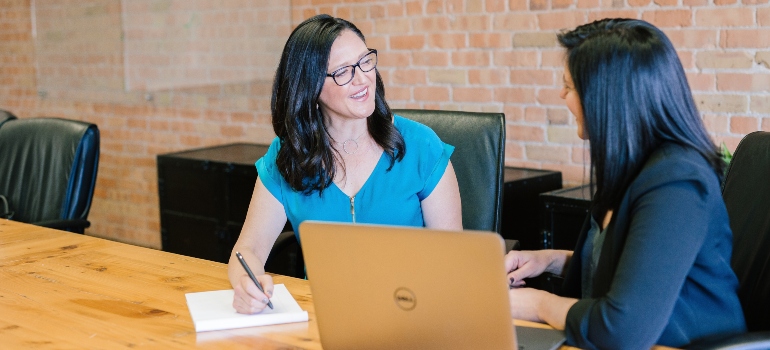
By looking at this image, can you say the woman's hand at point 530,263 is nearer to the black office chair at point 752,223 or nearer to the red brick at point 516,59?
the black office chair at point 752,223

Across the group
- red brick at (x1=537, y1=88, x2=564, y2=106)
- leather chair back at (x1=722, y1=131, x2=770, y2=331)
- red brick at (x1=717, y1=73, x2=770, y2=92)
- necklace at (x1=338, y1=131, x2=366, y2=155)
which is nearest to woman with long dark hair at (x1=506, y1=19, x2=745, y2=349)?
leather chair back at (x1=722, y1=131, x2=770, y2=331)

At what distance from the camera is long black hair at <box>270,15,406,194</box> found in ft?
6.66

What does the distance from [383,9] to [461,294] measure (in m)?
2.54

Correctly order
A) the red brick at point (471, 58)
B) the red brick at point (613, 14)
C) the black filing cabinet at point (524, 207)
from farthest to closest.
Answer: the red brick at point (471, 58) → the black filing cabinet at point (524, 207) → the red brick at point (613, 14)

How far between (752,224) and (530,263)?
1.45ft

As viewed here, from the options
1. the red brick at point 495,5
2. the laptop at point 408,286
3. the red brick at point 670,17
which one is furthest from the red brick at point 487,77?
the laptop at point 408,286

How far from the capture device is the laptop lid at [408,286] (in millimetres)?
1174

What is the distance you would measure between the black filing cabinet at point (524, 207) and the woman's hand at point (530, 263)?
1.19 metres

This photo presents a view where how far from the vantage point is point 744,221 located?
175 centimetres

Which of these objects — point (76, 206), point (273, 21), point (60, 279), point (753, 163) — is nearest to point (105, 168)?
point (273, 21)

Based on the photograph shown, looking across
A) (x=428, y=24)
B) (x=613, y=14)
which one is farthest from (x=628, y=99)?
(x=428, y=24)

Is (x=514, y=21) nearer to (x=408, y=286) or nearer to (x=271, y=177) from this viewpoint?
(x=271, y=177)

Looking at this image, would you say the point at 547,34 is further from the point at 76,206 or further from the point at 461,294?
the point at 461,294

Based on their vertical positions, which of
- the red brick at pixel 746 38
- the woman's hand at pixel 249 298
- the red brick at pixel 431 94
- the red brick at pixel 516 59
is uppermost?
the red brick at pixel 746 38
